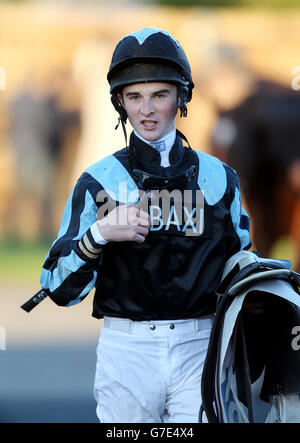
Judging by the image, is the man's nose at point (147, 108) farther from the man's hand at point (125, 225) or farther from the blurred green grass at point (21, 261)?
the blurred green grass at point (21, 261)

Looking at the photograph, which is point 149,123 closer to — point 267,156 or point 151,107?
point 151,107

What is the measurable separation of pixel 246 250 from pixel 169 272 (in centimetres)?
39

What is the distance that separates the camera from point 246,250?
364 centimetres

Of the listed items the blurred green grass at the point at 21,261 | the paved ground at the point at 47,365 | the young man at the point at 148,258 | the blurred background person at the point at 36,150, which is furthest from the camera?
the blurred background person at the point at 36,150

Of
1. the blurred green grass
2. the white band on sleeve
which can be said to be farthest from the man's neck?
the blurred green grass

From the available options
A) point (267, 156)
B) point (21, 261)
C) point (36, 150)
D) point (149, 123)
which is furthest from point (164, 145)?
point (36, 150)

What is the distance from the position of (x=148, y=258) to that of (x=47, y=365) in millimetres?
4648

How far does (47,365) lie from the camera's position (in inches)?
310

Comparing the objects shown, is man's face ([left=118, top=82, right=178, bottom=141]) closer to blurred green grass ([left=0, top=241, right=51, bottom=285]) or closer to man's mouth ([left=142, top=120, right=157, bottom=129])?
man's mouth ([left=142, top=120, right=157, bottom=129])

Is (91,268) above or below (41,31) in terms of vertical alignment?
below

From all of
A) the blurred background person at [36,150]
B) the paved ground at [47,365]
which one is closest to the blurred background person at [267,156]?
the paved ground at [47,365]

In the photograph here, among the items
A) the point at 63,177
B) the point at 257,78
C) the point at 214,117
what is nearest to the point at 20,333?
the point at 214,117

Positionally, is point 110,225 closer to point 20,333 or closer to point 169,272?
point 169,272

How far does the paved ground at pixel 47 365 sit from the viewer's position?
6586 mm
